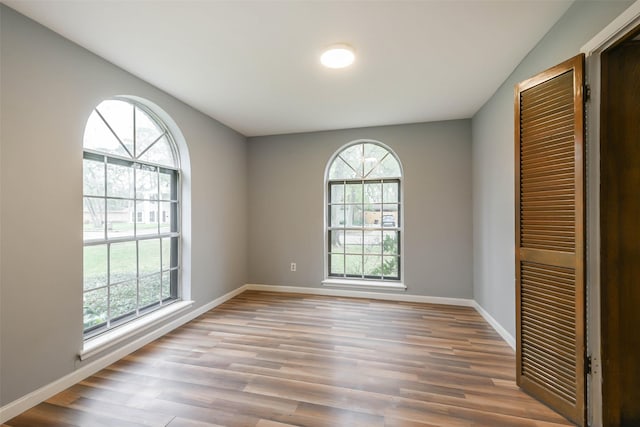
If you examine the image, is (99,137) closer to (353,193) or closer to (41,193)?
(41,193)

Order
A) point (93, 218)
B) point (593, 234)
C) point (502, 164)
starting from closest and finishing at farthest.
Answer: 1. point (593, 234)
2. point (93, 218)
3. point (502, 164)

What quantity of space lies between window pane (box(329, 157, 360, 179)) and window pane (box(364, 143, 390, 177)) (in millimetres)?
200

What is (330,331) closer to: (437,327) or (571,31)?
(437,327)

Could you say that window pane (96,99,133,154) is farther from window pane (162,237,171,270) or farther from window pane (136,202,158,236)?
window pane (162,237,171,270)

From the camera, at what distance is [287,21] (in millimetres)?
1855

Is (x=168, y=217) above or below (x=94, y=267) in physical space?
above

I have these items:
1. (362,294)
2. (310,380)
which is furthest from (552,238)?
(362,294)

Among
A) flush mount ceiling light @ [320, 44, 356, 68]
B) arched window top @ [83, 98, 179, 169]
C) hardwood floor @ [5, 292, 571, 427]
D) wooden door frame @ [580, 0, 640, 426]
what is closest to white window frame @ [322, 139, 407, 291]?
hardwood floor @ [5, 292, 571, 427]

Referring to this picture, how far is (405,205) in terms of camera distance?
4.00 metres

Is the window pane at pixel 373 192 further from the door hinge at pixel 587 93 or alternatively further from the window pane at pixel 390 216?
the door hinge at pixel 587 93

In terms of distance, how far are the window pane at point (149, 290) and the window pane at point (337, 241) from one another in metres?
2.39

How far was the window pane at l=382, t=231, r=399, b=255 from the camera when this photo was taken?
164 inches

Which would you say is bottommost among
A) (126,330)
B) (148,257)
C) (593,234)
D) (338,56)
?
(126,330)

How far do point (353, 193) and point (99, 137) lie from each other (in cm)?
310
